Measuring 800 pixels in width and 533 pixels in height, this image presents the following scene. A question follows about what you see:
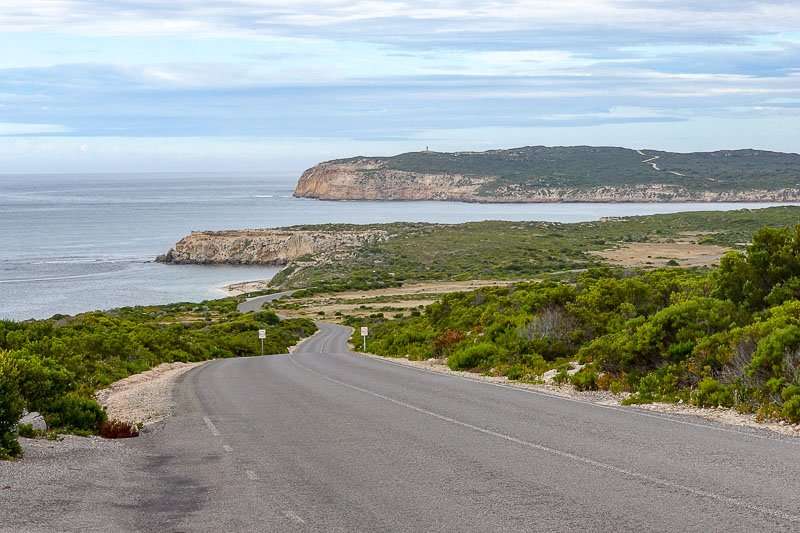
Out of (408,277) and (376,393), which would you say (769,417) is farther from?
(408,277)

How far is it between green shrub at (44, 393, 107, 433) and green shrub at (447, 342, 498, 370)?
1198 cm

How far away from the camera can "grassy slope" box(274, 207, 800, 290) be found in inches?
4070

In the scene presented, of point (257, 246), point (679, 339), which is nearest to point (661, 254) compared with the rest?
point (257, 246)

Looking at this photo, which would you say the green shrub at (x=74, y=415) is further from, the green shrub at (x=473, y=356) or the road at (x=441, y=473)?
the green shrub at (x=473, y=356)

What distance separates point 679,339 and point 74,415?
10.5 meters

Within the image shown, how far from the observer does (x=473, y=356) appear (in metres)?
24.6

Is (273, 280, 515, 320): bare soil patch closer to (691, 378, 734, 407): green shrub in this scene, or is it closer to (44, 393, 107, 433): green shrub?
(691, 378, 734, 407): green shrub

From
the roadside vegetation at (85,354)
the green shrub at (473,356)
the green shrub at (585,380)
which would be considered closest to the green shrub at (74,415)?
the roadside vegetation at (85,354)

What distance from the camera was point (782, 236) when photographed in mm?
18562

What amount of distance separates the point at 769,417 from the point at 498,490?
564 centimetres

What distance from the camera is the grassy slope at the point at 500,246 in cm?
10338

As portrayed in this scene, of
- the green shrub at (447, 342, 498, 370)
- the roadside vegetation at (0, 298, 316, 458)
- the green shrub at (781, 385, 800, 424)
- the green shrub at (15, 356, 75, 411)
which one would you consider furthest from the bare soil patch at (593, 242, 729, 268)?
the green shrub at (15, 356, 75, 411)

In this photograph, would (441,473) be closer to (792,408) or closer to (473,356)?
(792,408)

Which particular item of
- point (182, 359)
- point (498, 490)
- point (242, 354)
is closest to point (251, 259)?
point (242, 354)
